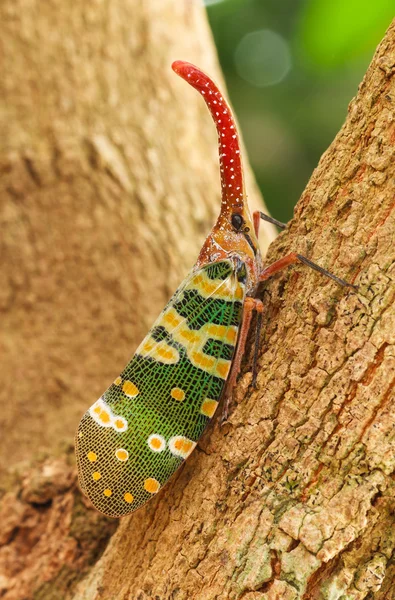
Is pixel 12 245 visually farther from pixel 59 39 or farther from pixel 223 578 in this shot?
pixel 223 578

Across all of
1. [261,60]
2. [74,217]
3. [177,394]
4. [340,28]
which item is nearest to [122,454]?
[177,394]

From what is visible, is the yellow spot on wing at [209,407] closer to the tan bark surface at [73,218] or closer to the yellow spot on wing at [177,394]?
the yellow spot on wing at [177,394]

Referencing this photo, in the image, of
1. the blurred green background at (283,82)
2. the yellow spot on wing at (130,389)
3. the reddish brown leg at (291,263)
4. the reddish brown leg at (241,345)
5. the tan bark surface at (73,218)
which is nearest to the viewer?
the reddish brown leg at (291,263)

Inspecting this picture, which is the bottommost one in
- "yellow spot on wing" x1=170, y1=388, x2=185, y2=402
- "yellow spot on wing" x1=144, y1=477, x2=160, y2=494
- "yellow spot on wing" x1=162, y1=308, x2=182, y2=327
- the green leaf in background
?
"yellow spot on wing" x1=144, y1=477, x2=160, y2=494

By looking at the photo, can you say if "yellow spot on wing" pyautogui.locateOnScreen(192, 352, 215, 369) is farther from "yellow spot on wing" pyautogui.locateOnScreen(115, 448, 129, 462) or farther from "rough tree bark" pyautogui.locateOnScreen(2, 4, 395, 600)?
"yellow spot on wing" pyautogui.locateOnScreen(115, 448, 129, 462)

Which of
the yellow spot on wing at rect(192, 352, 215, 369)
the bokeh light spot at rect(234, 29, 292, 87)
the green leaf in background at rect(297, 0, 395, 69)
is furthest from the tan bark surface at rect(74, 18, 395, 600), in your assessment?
the bokeh light spot at rect(234, 29, 292, 87)

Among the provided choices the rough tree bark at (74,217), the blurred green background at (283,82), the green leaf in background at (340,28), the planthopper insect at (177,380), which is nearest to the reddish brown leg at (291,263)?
the planthopper insect at (177,380)
